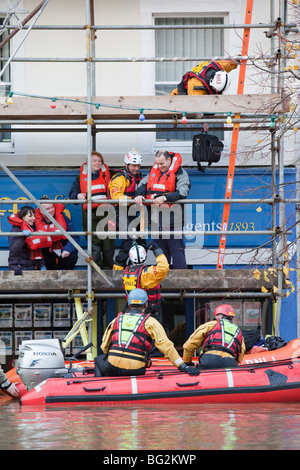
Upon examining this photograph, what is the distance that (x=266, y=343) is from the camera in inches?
524

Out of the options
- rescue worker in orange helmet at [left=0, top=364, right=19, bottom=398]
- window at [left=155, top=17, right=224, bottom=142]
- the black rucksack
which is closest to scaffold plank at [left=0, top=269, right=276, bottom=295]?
A: rescue worker in orange helmet at [left=0, top=364, right=19, bottom=398]

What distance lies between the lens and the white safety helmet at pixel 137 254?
1298 cm

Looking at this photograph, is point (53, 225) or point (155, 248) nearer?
point (155, 248)

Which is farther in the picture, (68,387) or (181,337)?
(181,337)

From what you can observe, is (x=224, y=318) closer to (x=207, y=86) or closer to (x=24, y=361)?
(x=24, y=361)

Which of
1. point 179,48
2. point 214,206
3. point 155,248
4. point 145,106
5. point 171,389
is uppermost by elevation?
point 179,48

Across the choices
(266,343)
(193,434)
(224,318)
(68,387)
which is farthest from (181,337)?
(193,434)

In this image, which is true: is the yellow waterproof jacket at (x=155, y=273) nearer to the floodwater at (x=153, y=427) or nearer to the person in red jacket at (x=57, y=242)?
the person in red jacket at (x=57, y=242)

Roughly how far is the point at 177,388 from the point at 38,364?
198 cm

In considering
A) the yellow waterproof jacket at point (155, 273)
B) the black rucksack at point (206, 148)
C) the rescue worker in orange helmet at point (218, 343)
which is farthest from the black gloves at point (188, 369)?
the black rucksack at point (206, 148)

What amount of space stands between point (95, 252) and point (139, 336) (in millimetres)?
2796

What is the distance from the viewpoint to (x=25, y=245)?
45.8 feet

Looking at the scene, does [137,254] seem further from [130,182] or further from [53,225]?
[53,225]

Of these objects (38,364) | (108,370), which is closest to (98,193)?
(38,364)
